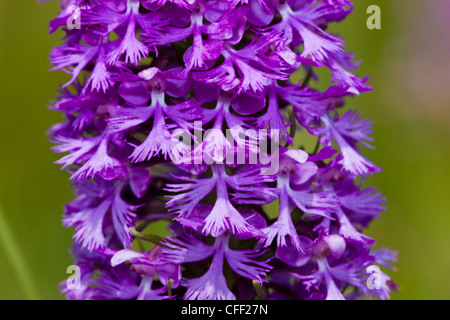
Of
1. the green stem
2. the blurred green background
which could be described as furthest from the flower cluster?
the blurred green background

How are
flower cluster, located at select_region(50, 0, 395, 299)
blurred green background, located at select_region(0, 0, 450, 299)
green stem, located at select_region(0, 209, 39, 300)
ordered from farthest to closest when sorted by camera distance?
1. blurred green background, located at select_region(0, 0, 450, 299)
2. green stem, located at select_region(0, 209, 39, 300)
3. flower cluster, located at select_region(50, 0, 395, 299)

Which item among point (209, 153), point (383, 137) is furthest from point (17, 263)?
point (383, 137)

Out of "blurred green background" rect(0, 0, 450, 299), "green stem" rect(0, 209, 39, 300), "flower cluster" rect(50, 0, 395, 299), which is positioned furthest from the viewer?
"blurred green background" rect(0, 0, 450, 299)

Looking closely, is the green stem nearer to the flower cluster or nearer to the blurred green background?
the flower cluster

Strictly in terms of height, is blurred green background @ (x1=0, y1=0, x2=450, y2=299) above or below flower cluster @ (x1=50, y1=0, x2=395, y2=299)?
below

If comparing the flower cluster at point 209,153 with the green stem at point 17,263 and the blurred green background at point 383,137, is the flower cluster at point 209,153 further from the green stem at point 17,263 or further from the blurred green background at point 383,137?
the blurred green background at point 383,137

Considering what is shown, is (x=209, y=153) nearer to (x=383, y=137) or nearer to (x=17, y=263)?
(x=17, y=263)

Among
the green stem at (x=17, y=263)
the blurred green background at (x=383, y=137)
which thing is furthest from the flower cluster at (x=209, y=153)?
the blurred green background at (x=383, y=137)
